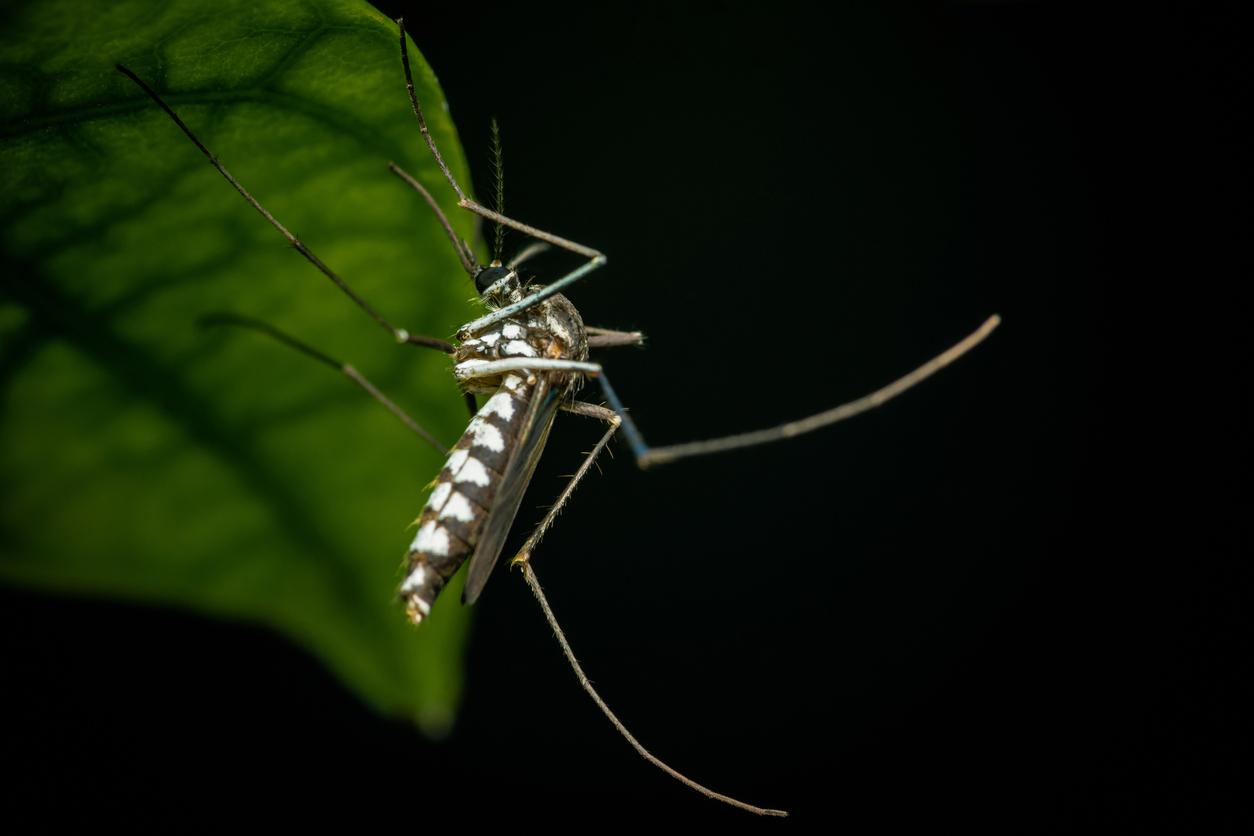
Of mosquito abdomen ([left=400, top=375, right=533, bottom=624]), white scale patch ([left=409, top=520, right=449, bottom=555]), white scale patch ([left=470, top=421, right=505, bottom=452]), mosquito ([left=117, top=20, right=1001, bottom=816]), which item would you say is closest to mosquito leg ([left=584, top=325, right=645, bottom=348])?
mosquito ([left=117, top=20, right=1001, bottom=816])

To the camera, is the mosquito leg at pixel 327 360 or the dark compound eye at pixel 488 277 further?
the dark compound eye at pixel 488 277

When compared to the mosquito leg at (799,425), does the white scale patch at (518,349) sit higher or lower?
lower

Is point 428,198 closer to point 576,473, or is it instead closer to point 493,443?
point 493,443

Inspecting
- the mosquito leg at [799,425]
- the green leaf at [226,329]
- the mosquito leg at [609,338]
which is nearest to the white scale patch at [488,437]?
the green leaf at [226,329]

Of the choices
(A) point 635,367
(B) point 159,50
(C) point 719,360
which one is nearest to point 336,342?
(B) point 159,50

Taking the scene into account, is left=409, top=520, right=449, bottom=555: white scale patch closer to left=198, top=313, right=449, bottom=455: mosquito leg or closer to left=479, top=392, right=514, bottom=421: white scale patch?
left=198, top=313, right=449, bottom=455: mosquito leg

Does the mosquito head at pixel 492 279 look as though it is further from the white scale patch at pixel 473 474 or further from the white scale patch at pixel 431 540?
the white scale patch at pixel 431 540
